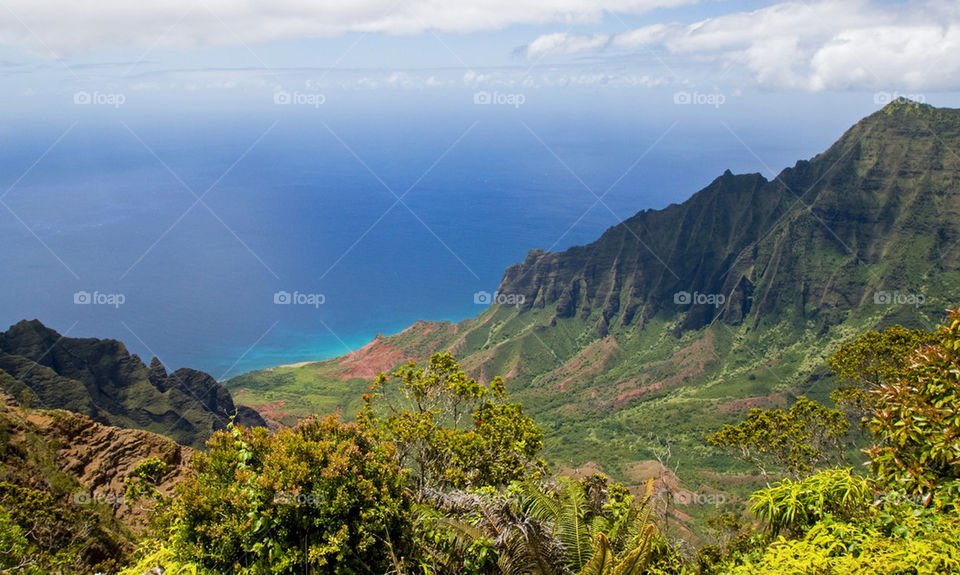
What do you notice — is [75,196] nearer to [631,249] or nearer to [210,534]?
[631,249]

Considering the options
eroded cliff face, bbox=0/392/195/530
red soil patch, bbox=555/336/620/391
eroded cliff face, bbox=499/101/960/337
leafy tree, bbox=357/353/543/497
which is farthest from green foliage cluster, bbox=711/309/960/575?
eroded cliff face, bbox=499/101/960/337

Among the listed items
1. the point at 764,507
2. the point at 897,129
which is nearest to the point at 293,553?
the point at 764,507

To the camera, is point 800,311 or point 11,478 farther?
point 800,311

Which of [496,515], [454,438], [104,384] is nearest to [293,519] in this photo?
[496,515]

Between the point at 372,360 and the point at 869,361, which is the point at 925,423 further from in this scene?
the point at 372,360

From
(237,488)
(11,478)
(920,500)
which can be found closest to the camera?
→ (920,500)

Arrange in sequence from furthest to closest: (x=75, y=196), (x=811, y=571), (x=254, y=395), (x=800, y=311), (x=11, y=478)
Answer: (x=75, y=196)
(x=800, y=311)
(x=254, y=395)
(x=11, y=478)
(x=811, y=571)

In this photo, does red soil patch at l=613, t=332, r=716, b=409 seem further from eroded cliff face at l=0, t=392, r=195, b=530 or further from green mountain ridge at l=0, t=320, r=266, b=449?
eroded cliff face at l=0, t=392, r=195, b=530
